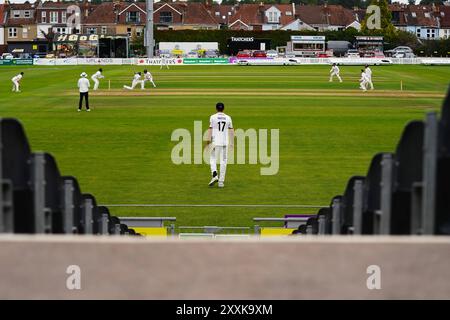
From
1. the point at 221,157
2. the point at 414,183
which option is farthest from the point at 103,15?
the point at 414,183

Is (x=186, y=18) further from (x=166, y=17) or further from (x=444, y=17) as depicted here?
(x=444, y=17)

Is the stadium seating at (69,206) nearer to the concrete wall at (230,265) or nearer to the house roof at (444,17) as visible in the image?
the concrete wall at (230,265)

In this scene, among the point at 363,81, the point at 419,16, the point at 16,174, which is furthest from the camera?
the point at 419,16

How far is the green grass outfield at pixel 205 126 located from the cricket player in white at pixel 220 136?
0.47 metres

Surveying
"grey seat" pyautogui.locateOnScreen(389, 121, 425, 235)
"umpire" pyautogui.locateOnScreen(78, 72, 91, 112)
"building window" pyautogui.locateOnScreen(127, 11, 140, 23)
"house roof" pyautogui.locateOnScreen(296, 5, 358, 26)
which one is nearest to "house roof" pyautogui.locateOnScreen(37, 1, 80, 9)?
"building window" pyautogui.locateOnScreen(127, 11, 140, 23)

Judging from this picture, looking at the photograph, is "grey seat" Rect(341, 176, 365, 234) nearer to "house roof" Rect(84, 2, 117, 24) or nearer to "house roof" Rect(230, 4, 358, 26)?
"house roof" Rect(84, 2, 117, 24)

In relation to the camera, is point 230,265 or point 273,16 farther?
point 273,16

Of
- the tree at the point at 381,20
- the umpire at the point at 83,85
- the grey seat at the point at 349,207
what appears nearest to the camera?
the grey seat at the point at 349,207

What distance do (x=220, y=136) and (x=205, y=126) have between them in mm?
13322

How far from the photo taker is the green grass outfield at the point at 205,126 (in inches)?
920

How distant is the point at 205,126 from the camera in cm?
3694

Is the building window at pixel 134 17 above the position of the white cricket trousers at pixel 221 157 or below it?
above

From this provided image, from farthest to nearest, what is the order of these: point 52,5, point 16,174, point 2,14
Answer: point 52,5 < point 2,14 < point 16,174

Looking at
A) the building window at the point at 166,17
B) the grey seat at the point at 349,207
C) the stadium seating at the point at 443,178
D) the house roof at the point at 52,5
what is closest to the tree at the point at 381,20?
the building window at the point at 166,17
